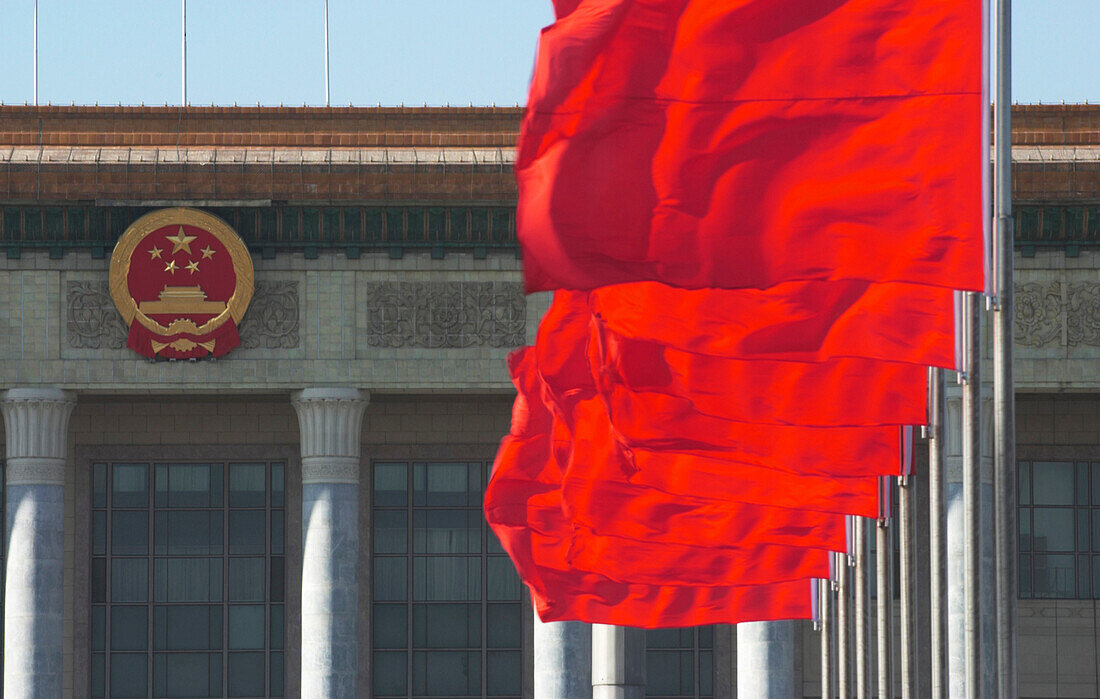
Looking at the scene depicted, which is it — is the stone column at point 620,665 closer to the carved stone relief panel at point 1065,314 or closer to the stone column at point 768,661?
the stone column at point 768,661

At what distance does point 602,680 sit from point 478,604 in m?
15.7

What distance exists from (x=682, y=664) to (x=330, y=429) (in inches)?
387

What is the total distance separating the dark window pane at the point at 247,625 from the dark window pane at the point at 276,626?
0.70ft

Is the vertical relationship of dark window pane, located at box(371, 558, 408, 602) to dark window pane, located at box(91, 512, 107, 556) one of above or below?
below

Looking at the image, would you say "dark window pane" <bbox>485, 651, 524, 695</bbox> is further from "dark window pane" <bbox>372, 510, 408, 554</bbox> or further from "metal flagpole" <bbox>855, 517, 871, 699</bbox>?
"metal flagpole" <bbox>855, 517, 871, 699</bbox>

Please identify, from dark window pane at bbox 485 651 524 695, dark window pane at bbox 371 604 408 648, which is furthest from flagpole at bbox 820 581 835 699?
dark window pane at bbox 371 604 408 648

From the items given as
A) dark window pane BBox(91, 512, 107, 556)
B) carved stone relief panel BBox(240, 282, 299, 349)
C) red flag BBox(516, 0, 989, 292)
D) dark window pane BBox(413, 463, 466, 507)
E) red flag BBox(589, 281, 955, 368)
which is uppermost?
carved stone relief panel BBox(240, 282, 299, 349)

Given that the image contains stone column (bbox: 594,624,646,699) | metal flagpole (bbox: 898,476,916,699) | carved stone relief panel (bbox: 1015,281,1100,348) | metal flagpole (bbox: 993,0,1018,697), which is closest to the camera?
metal flagpole (bbox: 993,0,1018,697)

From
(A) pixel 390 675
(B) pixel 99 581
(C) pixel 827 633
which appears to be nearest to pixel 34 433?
(B) pixel 99 581

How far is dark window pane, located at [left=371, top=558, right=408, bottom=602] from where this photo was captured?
44.3 m

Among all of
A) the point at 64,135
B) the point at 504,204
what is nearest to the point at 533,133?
the point at 504,204

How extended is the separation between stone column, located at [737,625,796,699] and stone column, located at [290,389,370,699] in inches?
301

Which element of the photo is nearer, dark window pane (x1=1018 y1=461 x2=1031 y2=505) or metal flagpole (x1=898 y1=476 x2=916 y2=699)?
metal flagpole (x1=898 y1=476 x2=916 y2=699)

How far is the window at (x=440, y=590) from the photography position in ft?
145
